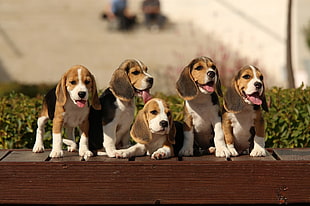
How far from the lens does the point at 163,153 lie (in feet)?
13.6

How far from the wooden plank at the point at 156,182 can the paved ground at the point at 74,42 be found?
1208 centimetres

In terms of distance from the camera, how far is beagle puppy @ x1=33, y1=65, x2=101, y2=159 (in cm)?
404

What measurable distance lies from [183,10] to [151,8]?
234cm

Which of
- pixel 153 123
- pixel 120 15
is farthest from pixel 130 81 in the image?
pixel 120 15

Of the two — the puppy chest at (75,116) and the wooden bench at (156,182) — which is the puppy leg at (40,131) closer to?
the puppy chest at (75,116)

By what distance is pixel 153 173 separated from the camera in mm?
3979

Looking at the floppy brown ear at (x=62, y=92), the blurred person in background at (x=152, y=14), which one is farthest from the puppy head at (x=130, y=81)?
the blurred person in background at (x=152, y=14)

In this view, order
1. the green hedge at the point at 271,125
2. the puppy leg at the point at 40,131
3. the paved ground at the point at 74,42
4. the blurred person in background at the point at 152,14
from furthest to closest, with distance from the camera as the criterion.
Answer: the blurred person in background at the point at 152,14
the paved ground at the point at 74,42
the green hedge at the point at 271,125
the puppy leg at the point at 40,131

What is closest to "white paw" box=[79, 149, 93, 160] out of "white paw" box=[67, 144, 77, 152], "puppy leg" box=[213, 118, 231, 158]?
"white paw" box=[67, 144, 77, 152]

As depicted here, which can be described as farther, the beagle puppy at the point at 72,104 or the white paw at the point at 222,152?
the white paw at the point at 222,152

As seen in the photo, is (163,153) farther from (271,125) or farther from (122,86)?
(271,125)

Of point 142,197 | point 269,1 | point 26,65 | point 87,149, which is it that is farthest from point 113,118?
point 269,1

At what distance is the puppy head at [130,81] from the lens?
13.5ft

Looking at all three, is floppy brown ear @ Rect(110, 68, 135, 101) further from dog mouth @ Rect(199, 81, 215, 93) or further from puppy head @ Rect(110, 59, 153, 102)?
dog mouth @ Rect(199, 81, 215, 93)
